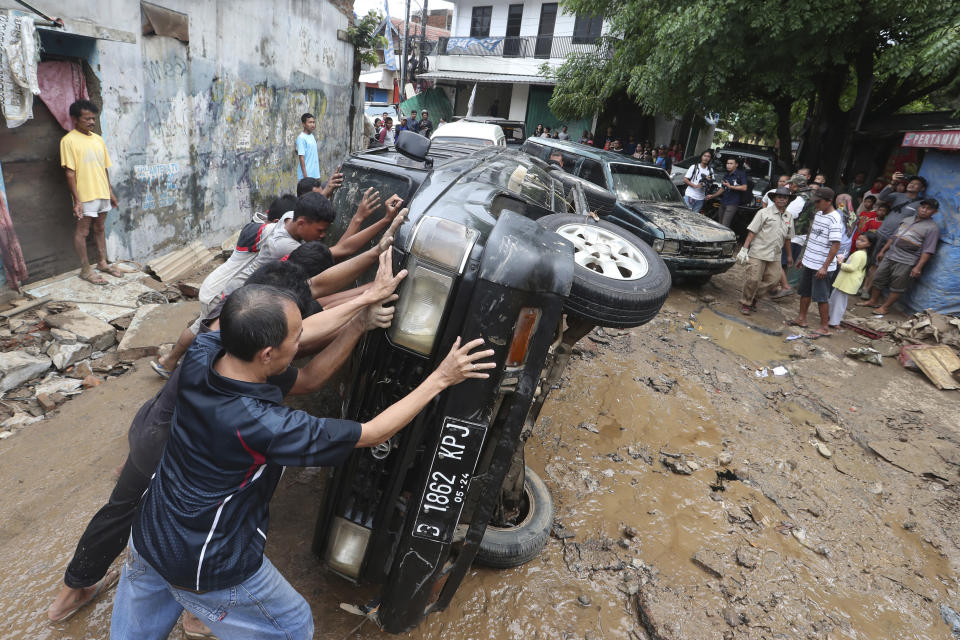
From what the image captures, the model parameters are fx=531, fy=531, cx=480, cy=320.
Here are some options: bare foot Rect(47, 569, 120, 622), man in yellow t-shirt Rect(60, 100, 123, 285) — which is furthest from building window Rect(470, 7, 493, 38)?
bare foot Rect(47, 569, 120, 622)

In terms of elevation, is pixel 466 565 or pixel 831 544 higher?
pixel 466 565

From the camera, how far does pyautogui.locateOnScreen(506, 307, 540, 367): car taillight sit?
1844 millimetres

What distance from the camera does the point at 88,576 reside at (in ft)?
7.24

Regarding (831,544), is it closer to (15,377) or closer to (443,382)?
(443,382)

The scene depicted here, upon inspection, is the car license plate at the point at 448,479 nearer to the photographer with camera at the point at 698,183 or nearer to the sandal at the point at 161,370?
the sandal at the point at 161,370

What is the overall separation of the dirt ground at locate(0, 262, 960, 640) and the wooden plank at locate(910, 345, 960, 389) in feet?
1.10

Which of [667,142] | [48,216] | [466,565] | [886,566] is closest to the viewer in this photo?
[466,565]

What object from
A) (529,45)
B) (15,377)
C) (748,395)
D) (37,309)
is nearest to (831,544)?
(748,395)

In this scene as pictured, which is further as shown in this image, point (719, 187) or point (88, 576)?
point (719, 187)

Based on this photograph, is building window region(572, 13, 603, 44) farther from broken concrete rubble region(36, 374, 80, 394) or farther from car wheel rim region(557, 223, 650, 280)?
broken concrete rubble region(36, 374, 80, 394)

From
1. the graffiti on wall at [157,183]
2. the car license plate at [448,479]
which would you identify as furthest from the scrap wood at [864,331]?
the graffiti on wall at [157,183]

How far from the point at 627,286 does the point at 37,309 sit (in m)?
5.17

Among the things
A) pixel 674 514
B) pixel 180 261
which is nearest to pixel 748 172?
pixel 674 514

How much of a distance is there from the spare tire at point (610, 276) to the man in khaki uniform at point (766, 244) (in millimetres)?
4957
